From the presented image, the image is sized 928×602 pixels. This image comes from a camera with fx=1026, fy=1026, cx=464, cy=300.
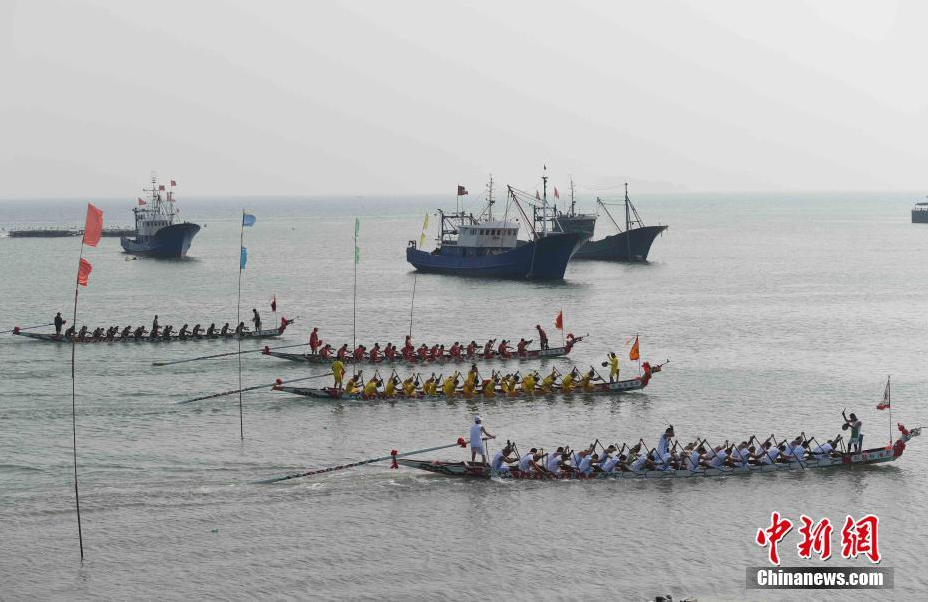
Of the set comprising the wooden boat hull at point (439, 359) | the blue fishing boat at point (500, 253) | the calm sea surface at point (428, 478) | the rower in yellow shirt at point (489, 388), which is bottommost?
the calm sea surface at point (428, 478)

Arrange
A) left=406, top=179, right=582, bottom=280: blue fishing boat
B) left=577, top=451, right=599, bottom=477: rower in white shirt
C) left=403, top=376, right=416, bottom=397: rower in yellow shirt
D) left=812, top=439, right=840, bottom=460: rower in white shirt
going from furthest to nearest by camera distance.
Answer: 1. left=406, top=179, right=582, bottom=280: blue fishing boat
2. left=403, top=376, right=416, bottom=397: rower in yellow shirt
3. left=812, top=439, right=840, bottom=460: rower in white shirt
4. left=577, top=451, right=599, bottom=477: rower in white shirt

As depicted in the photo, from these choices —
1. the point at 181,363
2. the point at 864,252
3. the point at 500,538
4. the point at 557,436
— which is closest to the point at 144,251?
the point at 181,363

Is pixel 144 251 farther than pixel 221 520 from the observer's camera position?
Yes

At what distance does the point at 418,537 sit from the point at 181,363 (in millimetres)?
29115

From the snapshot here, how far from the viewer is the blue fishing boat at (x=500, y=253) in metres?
98.0

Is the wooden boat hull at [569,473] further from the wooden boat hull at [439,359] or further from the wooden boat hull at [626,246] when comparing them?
the wooden boat hull at [626,246]

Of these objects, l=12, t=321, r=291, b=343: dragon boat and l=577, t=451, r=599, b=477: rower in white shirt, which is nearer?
l=577, t=451, r=599, b=477: rower in white shirt

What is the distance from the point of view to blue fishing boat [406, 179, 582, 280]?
3858 inches

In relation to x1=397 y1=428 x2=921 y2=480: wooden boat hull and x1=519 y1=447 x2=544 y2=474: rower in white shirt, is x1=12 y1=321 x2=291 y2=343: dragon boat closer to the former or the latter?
x1=397 y1=428 x2=921 y2=480: wooden boat hull

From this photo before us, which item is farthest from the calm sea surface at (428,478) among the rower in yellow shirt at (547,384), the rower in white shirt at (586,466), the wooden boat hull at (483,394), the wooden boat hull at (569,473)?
the rower in yellow shirt at (547,384)

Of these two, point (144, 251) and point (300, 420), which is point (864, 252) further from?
point (300, 420)

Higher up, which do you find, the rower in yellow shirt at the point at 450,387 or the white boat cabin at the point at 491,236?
the white boat cabin at the point at 491,236

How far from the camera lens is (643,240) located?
126250mm

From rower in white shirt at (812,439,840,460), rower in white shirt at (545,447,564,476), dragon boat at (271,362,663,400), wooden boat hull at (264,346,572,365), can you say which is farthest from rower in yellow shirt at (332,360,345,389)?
rower in white shirt at (812,439,840,460)
